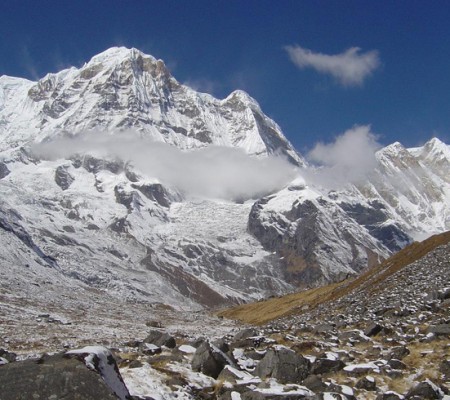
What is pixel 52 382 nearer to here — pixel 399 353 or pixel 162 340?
pixel 162 340

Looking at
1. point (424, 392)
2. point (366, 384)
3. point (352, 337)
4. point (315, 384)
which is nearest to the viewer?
point (424, 392)

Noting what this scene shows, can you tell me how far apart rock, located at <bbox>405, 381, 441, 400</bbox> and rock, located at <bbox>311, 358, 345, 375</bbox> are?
3.91m

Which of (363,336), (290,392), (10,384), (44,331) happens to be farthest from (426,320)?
(44,331)

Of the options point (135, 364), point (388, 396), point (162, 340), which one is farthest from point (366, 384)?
point (162, 340)

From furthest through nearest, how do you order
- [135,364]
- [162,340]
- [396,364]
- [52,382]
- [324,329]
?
[324,329] < [162,340] < [396,364] < [135,364] < [52,382]

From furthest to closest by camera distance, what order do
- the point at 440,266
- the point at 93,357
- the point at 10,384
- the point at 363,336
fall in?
1. the point at 440,266
2. the point at 363,336
3. the point at 93,357
4. the point at 10,384

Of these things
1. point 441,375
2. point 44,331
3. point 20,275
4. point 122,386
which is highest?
point 20,275

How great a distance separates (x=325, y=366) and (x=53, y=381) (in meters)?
12.8

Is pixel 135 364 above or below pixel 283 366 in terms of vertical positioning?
above

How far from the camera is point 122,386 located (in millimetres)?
→ 15641

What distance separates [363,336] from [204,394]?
14.9 meters

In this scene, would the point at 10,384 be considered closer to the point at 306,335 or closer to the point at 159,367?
the point at 159,367

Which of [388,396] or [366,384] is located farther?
[366,384]

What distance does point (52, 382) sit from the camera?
14.2 m
